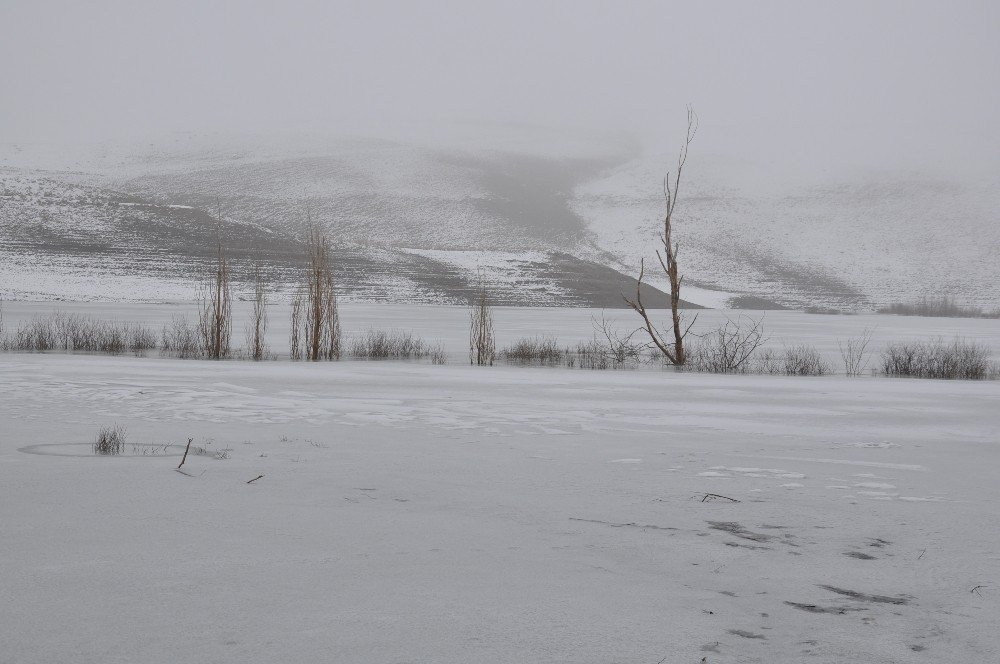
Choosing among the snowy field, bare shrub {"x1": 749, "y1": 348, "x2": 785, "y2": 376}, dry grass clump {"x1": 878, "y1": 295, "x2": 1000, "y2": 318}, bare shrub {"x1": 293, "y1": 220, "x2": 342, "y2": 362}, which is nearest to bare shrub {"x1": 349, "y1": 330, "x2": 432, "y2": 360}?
bare shrub {"x1": 293, "y1": 220, "x2": 342, "y2": 362}

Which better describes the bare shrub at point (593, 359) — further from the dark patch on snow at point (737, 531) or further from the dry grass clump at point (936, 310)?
the dry grass clump at point (936, 310)

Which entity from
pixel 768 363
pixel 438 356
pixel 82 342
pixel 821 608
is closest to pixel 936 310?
pixel 768 363

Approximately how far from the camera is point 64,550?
14.9 feet

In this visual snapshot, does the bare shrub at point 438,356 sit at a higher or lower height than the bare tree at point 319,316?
lower

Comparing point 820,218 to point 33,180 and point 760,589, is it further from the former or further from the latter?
point 760,589

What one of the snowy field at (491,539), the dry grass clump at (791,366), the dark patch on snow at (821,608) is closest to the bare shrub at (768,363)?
the dry grass clump at (791,366)

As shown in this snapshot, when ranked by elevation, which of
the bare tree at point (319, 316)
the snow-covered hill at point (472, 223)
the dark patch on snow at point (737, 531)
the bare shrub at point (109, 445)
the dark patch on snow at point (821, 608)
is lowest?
the dark patch on snow at point (821, 608)

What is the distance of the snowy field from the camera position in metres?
3.59

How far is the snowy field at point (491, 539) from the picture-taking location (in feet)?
11.8

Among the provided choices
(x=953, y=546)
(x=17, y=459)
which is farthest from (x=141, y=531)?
(x=953, y=546)

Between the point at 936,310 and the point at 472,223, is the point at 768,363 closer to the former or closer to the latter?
the point at 936,310

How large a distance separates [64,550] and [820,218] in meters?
141

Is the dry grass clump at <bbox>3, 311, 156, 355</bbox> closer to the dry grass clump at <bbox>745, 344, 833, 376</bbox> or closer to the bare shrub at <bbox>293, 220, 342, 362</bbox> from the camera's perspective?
the bare shrub at <bbox>293, 220, 342, 362</bbox>

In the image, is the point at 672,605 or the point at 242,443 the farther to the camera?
the point at 242,443
